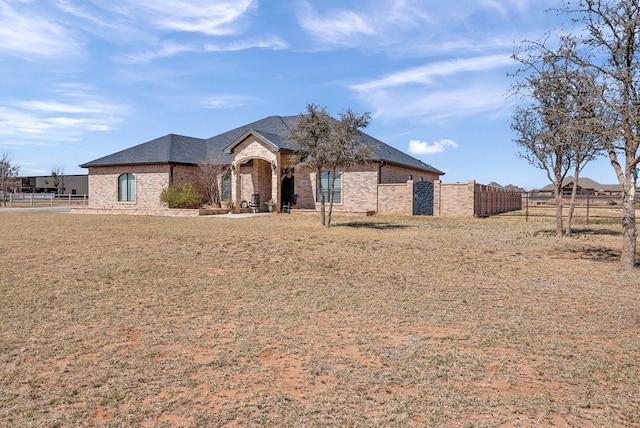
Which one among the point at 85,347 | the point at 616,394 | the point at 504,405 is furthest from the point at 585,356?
the point at 85,347

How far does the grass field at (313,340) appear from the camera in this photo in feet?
13.2

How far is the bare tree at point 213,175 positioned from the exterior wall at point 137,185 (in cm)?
258

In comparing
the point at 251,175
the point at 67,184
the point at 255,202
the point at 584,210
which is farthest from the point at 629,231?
the point at 67,184

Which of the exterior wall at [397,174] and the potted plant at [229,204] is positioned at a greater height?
the exterior wall at [397,174]

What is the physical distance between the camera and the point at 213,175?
107 feet

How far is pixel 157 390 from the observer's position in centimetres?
437

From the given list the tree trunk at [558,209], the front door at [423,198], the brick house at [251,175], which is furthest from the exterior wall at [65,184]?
the tree trunk at [558,209]

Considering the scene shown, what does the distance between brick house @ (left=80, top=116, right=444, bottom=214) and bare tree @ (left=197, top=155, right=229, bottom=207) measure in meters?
0.44

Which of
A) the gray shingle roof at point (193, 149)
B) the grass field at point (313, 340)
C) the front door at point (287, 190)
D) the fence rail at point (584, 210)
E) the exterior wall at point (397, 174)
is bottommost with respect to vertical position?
the grass field at point (313, 340)

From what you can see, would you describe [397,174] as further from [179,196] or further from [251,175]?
[179,196]

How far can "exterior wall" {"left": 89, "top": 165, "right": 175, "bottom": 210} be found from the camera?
32812 millimetres

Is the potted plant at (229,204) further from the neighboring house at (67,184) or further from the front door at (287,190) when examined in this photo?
the neighboring house at (67,184)

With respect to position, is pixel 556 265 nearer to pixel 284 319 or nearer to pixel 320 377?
pixel 284 319

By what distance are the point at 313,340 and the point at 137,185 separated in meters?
31.4
